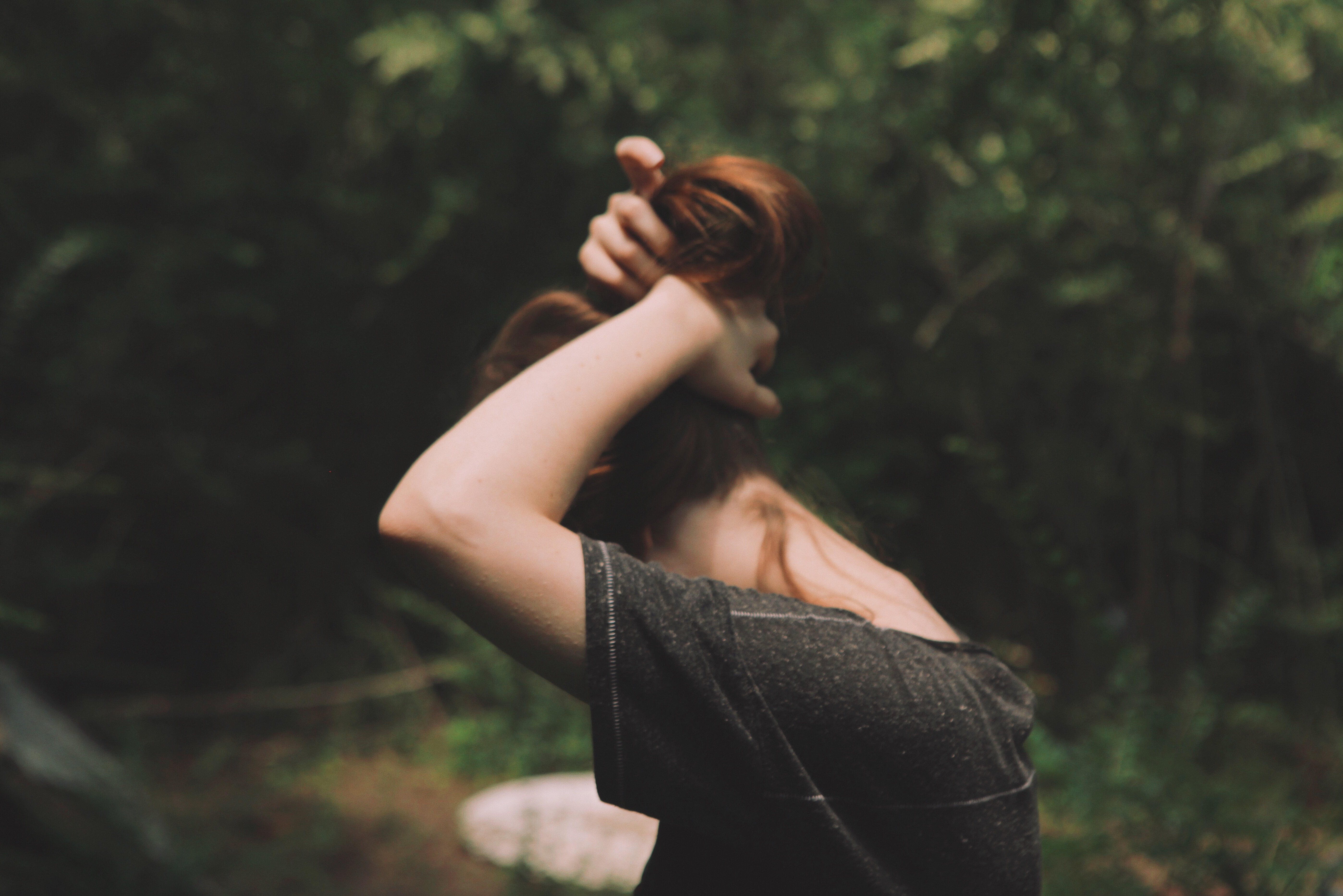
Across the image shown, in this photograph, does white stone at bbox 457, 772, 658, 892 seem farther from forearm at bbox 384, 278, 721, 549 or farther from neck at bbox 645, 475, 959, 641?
forearm at bbox 384, 278, 721, 549

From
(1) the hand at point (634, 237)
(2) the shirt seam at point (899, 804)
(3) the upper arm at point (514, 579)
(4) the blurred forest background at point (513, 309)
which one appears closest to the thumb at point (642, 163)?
(1) the hand at point (634, 237)

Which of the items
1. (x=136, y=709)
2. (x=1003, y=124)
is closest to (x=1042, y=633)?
(x=1003, y=124)

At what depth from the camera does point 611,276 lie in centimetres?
87

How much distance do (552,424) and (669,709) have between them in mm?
232

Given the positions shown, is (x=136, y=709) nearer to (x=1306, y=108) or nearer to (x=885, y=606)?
(x=885, y=606)

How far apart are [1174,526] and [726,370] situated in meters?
2.81

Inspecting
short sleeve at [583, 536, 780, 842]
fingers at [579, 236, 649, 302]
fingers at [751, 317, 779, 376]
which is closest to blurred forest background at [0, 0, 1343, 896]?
fingers at [751, 317, 779, 376]

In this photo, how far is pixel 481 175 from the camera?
12.0 ft

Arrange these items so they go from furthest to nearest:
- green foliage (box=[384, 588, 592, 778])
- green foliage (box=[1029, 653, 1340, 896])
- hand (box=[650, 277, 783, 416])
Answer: green foliage (box=[384, 588, 592, 778]) < green foliage (box=[1029, 653, 1340, 896]) < hand (box=[650, 277, 783, 416])

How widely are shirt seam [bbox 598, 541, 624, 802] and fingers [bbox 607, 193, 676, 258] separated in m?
0.37

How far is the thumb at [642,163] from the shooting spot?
85 cm

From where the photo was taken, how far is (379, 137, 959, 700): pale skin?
640mm

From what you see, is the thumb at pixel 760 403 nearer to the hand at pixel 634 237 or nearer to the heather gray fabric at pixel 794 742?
the hand at pixel 634 237

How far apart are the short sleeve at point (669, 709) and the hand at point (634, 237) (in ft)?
1.07
